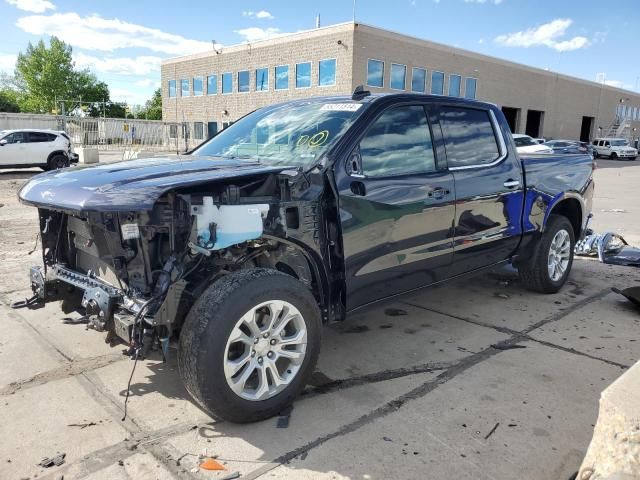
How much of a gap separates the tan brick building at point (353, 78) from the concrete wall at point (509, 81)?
0.22 feet

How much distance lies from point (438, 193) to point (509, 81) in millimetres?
42067

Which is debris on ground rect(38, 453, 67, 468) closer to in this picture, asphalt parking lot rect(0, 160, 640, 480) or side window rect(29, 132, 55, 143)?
asphalt parking lot rect(0, 160, 640, 480)

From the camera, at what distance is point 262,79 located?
122 feet

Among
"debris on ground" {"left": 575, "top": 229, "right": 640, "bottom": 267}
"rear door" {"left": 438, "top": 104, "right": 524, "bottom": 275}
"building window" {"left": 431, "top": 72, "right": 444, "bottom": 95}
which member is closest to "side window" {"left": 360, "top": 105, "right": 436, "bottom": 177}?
"rear door" {"left": 438, "top": 104, "right": 524, "bottom": 275}

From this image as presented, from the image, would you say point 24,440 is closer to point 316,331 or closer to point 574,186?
point 316,331

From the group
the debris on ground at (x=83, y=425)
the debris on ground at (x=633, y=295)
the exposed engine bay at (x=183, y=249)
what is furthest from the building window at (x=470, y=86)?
the debris on ground at (x=83, y=425)

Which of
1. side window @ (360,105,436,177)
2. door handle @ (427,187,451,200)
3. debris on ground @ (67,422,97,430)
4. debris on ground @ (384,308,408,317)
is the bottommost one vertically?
debris on ground @ (67,422,97,430)

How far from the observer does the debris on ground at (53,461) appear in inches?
102

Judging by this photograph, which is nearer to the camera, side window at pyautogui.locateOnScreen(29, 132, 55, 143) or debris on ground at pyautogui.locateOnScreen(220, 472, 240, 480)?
debris on ground at pyautogui.locateOnScreen(220, 472, 240, 480)

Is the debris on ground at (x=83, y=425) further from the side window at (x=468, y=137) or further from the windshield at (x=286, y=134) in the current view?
the side window at (x=468, y=137)

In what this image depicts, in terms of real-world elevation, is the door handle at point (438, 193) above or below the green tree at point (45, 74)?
below

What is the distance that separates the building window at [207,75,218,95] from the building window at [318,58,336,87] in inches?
476

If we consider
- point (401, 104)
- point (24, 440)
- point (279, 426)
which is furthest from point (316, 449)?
point (401, 104)

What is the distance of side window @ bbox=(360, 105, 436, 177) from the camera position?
138 inches
